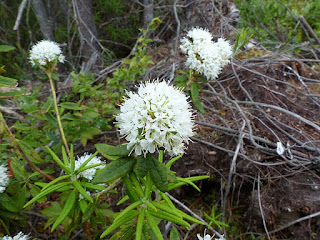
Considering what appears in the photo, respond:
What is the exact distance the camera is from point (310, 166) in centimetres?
223

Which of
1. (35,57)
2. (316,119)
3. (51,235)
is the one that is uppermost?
(35,57)

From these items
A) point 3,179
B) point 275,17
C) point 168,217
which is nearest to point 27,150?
point 3,179

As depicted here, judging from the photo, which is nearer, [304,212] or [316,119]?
[304,212]

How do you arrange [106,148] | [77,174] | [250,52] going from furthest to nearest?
[250,52] → [77,174] → [106,148]

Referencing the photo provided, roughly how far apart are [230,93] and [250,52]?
131 centimetres

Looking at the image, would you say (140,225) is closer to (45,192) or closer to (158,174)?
(158,174)

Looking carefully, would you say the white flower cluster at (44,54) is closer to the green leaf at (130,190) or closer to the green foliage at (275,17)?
the green leaf at (130,190)

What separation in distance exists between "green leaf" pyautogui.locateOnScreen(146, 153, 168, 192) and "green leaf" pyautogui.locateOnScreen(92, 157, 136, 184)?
4.5 inches

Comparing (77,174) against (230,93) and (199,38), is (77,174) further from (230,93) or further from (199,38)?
(230,93)

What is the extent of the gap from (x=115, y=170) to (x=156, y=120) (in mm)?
353

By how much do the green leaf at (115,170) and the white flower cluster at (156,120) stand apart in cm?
10

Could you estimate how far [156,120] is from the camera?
116 cm

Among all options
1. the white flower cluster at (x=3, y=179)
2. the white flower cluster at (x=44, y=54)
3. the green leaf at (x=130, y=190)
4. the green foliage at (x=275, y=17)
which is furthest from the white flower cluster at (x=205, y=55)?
the green foliage at (x=275, y=17)

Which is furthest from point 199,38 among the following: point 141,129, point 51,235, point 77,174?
point 51,235
